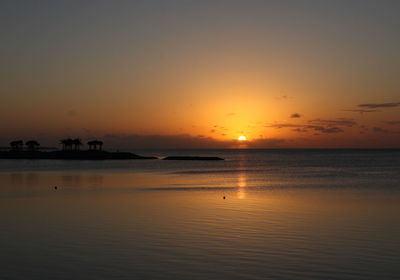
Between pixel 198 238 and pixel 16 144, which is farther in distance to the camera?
pixel 16 144

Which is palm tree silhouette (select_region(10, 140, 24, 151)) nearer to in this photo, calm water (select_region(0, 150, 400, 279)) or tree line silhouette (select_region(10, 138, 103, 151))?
tree line silhouette (select_region(10, 138, 103, 151))

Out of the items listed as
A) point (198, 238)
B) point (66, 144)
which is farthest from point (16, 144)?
point (198, 238)

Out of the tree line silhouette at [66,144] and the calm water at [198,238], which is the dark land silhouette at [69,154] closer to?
the tree line silhouette at [66,144]

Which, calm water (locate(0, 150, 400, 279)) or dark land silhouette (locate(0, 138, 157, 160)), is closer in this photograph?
calm water (locate(0, 150, 400, 279))

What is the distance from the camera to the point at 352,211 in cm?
3062

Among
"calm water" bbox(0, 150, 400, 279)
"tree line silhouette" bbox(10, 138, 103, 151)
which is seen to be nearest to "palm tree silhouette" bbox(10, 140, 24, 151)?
"tree line silhouette" bbox(10, 138, 103, 151)

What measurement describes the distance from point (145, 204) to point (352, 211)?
15.1 metres

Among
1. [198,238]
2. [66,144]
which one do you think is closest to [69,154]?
[66,144]

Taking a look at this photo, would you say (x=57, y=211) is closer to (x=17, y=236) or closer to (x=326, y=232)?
(x=17, y=236)

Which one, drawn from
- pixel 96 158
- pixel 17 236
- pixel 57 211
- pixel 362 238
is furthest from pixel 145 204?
pixel 96 158

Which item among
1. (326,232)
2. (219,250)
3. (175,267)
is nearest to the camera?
(175,267)

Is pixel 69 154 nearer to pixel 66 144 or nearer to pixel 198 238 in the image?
pixel 66 144

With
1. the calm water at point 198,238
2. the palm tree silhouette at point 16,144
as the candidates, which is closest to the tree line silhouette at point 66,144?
the palm tree silhouette at point 16,144

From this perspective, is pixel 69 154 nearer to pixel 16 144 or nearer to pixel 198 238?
pixel 16 144
